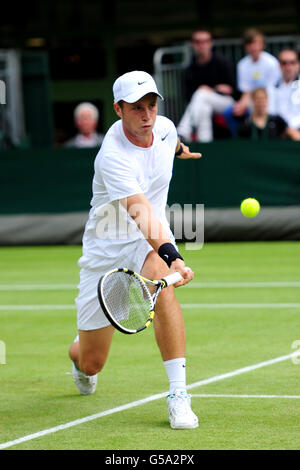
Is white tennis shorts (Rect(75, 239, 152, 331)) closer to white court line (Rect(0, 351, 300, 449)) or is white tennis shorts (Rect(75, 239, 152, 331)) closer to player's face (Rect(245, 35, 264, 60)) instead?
white court line (Rect(0, 351, 300, 449))

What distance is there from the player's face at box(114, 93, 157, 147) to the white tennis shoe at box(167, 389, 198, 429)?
139 centimetres

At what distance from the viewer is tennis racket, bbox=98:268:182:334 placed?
509 cm

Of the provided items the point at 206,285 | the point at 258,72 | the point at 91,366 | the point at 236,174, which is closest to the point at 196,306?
the point at 206,285

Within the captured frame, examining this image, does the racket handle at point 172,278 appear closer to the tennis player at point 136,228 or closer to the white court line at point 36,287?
the tennis player at point 136,228

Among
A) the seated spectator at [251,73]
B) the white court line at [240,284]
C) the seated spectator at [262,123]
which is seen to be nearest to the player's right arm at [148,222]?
the white court line at [240,284]

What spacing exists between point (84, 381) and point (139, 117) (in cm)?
165

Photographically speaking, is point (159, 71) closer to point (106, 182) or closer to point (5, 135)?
point (5, 135)

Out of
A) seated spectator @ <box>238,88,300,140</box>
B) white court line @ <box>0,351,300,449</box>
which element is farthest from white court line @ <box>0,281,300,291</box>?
seated spectator @ <box>238,88,300,140</box>

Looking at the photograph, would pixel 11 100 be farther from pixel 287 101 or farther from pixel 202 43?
pixel 287 101

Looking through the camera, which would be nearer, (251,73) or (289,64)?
(289,64)

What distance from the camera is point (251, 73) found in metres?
14.9

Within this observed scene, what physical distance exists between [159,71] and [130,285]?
10.5 metres

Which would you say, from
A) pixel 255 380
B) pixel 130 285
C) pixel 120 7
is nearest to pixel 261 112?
pixel 120 7
